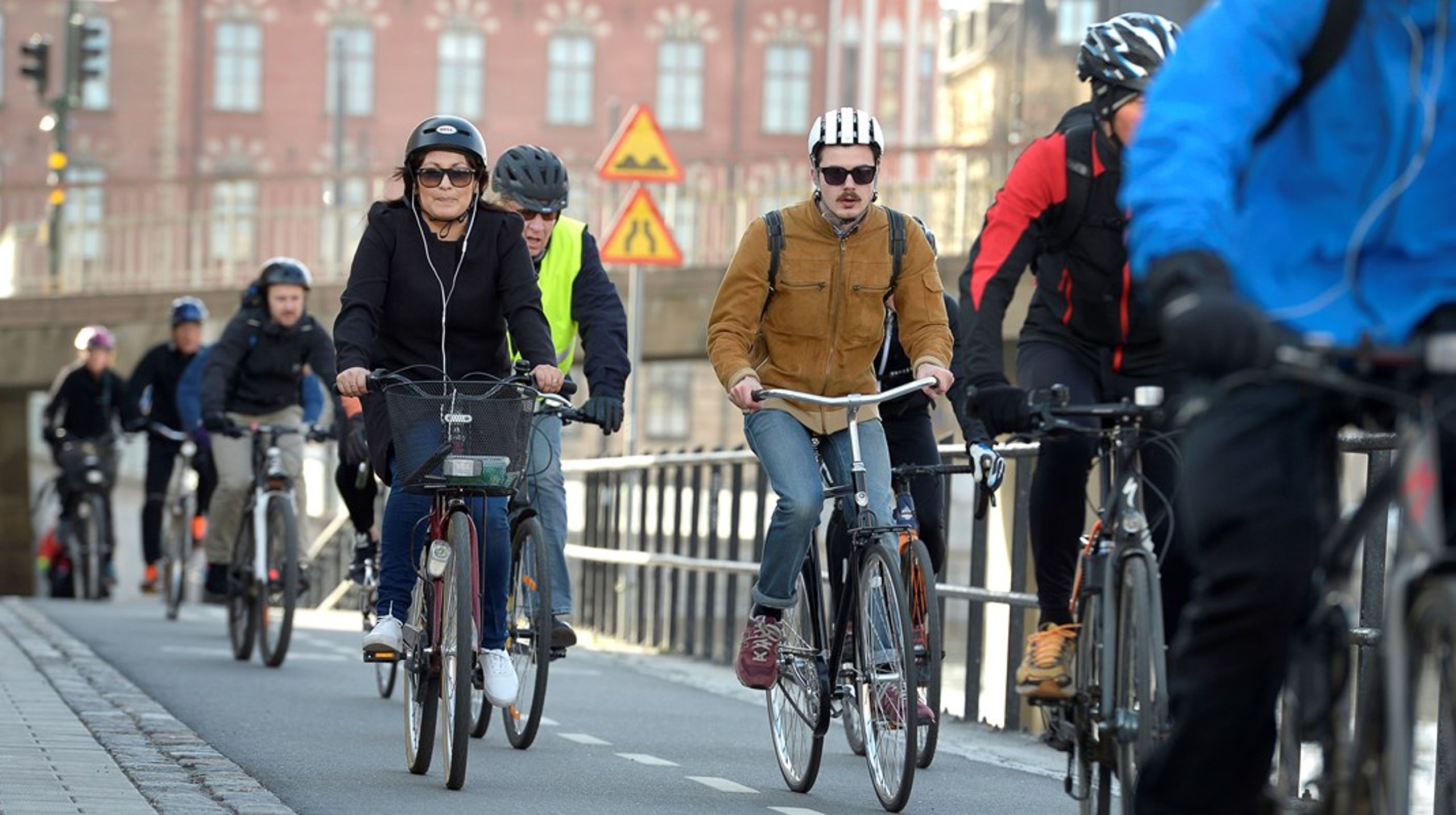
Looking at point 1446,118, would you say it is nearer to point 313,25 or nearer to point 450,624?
point 450,624

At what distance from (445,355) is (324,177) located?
21124 millimetres

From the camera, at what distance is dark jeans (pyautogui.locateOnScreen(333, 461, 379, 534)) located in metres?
11.3

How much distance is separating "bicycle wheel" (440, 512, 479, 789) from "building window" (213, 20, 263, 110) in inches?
2306

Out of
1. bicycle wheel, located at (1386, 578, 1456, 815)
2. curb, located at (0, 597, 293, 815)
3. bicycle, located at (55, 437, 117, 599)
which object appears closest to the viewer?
bicycle wheel, located at (1386, 578, 1456, 815)

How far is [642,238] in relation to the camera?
1788 centimetres

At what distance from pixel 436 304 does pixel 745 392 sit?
1.07 meters

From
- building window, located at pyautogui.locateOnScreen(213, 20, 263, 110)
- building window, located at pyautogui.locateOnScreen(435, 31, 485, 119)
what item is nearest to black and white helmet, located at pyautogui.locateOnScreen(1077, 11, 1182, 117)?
building window, located at pyautogui.locateOnScreen(213, 20, 263, 110)

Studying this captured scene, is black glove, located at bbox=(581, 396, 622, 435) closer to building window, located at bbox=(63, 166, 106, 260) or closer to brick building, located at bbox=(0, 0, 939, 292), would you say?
building window, located at bbox=(63, 166, 106, 260)

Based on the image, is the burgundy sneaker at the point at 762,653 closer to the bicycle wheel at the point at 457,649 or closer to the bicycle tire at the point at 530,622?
the bicycle wheel at the point at 457,649

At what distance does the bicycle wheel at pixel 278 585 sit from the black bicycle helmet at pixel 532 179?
3323mm

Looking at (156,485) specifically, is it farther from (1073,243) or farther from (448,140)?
(1073,243)

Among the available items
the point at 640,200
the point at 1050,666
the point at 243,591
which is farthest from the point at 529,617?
the point at 640,200

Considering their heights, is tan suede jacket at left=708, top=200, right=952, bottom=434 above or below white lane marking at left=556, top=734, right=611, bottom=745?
above

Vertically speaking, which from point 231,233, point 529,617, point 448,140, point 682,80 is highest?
point 682,80
